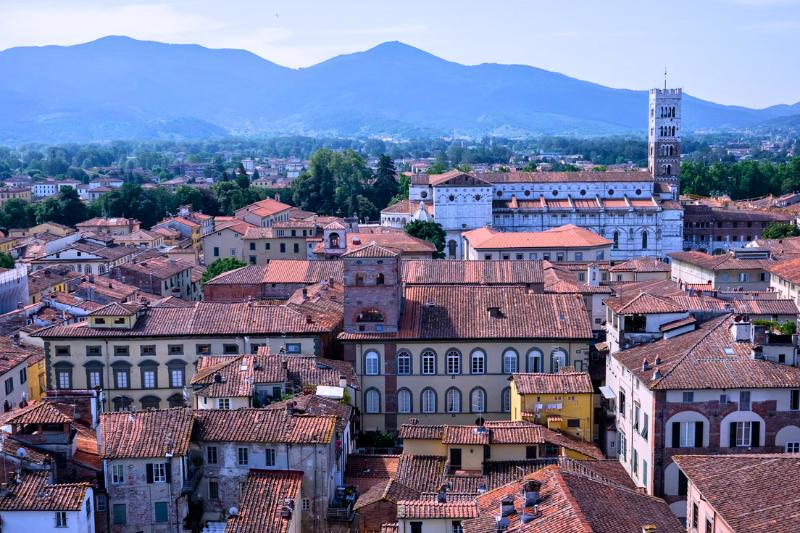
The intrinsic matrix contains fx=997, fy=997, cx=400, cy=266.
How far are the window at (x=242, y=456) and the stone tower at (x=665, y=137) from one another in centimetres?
10895

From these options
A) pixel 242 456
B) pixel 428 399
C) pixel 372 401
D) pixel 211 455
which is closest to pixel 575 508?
pixel 242 456

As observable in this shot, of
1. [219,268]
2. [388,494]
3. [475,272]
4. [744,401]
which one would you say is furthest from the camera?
[219,268]

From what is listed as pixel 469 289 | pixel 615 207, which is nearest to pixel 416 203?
pixel 615 207

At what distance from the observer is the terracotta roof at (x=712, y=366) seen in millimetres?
33406

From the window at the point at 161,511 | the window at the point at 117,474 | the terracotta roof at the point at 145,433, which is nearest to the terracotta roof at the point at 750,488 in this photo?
the terracotta roof at the point at 145,433

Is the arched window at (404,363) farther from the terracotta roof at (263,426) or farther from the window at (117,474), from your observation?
the window at (117,474)

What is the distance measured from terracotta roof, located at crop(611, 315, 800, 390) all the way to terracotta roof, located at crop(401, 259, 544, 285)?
73.0 ft

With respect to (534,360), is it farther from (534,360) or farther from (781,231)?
(781,231)

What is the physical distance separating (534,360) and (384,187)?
10026 cm

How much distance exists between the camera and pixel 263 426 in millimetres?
32125

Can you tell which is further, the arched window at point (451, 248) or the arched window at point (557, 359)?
the arched window at point (451, 248)

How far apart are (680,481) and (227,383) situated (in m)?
16.8

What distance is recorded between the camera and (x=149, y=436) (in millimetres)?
31438

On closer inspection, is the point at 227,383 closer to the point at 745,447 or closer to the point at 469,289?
the point at 469,289
